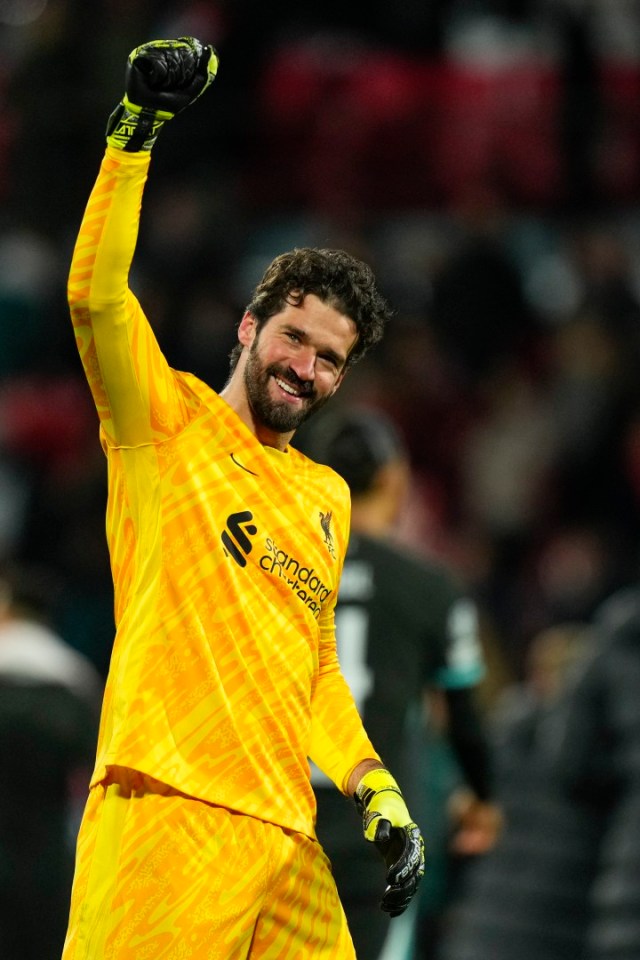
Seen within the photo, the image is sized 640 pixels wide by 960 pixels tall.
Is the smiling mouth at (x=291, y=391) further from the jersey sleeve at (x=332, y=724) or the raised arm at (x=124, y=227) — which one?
the jersey sleeve at (x=332, y=724)

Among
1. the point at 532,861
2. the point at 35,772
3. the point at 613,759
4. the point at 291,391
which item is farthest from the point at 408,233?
the point at 291,391

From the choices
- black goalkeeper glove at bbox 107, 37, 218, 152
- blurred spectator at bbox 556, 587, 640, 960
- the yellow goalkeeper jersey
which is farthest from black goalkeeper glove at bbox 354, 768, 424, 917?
blurred spectator at bbox 556, 587, 640, 960

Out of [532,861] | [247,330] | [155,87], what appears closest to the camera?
[155,87]

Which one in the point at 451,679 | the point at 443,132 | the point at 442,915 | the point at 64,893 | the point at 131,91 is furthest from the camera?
the point at 443,132

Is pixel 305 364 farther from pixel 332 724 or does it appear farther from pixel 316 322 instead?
pixel 332 724

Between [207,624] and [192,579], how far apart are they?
0.09 metres

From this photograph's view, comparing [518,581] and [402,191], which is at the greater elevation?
[402,191]

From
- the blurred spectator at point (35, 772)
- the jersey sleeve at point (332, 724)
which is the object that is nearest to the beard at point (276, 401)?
the jersey sleeve at point (332, 724)

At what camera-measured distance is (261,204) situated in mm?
12008

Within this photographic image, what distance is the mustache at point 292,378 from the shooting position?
134 inches

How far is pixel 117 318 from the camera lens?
3205 millimetres

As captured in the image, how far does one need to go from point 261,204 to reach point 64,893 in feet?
20.4

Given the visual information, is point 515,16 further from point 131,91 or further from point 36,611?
point 131,91

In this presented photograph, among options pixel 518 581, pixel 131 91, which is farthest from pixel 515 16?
pixel 131 91
